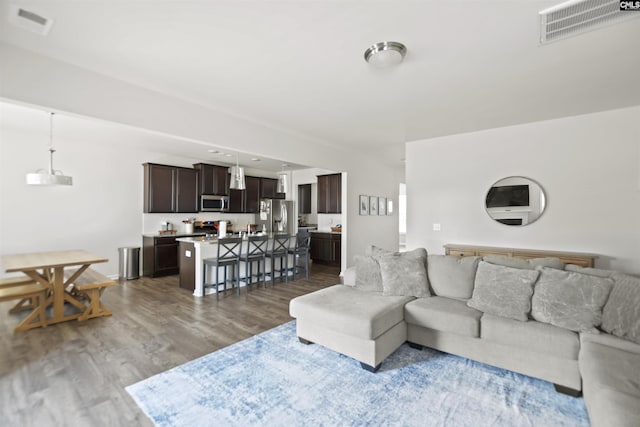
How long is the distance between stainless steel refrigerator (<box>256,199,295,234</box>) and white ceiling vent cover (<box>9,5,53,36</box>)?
6.23m

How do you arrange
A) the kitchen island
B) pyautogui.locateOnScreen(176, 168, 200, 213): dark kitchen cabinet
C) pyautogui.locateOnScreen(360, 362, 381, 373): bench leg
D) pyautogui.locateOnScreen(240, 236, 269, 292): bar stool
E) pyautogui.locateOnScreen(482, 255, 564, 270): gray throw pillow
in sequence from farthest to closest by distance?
pyautogui.locateOnScreen(176, 168, 200, 213): dark kitchen cabinet < pyautogui.locateOnScreen(240, 236, 269, 292): bar stool < the kitchen island < pyautogui.locateOnScreen(482, 255, 564, 270): gray throw pillow < pyautogui.locateOnScreen(360, 362, 381, 373): bench leg

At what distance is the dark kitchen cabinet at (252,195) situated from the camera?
8.00 metres

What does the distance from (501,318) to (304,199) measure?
720 centimetres

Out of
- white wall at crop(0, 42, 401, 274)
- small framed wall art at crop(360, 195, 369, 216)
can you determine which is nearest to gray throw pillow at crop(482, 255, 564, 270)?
white wall at crop(0, 42, 401, 274)

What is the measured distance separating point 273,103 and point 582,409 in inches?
154

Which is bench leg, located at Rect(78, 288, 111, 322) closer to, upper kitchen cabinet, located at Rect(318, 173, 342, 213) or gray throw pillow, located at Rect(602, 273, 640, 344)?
upper kitchen cabinet, located at Rect(318, 173, 342, 213)

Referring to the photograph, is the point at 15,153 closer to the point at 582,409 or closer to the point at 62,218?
the point at 62,218

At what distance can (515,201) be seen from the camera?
4.41 meters

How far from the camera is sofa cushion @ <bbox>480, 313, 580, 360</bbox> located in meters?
2.17

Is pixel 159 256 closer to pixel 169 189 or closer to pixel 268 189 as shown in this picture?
pixel 169 189

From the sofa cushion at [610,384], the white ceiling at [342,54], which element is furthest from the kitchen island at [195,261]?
the sofa cushion at [610,384]

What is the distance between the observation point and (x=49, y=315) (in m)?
3.79

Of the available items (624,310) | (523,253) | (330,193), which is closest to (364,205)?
(330,193)

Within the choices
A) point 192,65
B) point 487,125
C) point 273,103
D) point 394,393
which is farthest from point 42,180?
point 487,125
